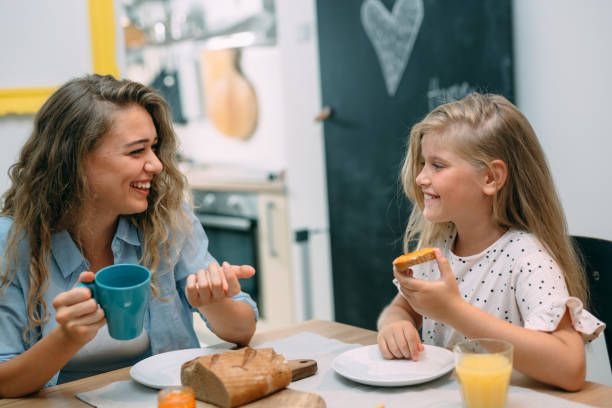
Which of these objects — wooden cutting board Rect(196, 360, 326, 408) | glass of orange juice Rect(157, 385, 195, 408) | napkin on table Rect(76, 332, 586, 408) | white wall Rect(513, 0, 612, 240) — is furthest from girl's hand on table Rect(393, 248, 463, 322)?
white wall Rect(513, 0, 612, 240)

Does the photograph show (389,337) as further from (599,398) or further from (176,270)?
(176,270)

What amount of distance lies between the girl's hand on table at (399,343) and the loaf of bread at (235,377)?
8.4 inches

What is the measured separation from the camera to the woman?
4.31ft

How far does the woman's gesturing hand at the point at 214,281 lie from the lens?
1.21m

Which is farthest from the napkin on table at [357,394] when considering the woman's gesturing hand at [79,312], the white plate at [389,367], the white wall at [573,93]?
the white wall at [573,93]

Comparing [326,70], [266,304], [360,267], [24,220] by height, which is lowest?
[266,304]

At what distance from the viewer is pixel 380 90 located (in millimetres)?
2633

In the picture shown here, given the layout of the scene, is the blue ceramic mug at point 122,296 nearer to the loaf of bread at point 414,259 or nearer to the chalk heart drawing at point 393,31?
the loaf of bread at point 414,259

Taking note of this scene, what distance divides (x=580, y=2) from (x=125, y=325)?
5.48 ft

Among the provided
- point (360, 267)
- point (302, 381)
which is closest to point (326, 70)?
point (360, 267)

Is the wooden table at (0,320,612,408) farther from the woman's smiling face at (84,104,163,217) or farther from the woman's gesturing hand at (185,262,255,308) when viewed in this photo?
the woman's smiling face at (84,104,163,217)

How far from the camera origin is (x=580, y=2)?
1961 millimetres

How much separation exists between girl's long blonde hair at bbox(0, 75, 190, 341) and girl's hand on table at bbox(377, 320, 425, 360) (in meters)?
0.53

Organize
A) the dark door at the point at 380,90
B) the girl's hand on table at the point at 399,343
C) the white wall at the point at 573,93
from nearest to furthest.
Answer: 1. the girl's hand on table at the point at 399,343
2. the white wall at the point at 573,93
3. the dark door at the point at 380,90
